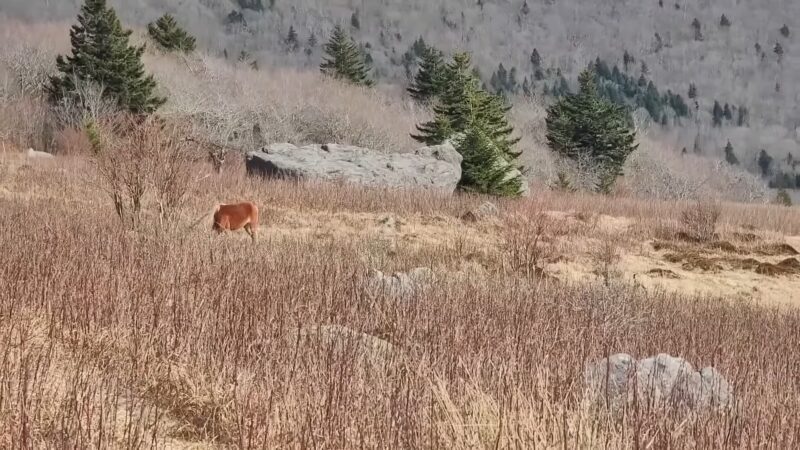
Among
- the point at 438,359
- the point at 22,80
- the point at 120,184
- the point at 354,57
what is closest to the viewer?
the point at 438,359

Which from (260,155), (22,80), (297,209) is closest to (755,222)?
(297,209)

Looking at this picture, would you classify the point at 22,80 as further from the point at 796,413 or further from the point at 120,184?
the point at 796,413

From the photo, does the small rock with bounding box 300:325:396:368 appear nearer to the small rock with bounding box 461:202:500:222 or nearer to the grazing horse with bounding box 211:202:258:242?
the grazing horse with bounding box 211:202:258:242

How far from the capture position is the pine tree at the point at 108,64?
91.2ft

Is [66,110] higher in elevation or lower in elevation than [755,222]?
higher

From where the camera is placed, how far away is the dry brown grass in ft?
8.11

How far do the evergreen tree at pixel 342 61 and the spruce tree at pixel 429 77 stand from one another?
13.2 feet

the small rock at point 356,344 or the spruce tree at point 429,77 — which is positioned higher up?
the spruce tree at point 429,77

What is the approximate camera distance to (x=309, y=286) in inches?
222

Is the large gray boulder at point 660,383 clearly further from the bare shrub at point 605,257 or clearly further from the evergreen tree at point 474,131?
the evergreen tree at point 474,131

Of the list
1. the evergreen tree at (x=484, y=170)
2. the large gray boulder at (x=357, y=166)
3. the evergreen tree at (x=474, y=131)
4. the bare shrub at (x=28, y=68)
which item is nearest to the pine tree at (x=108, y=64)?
the bare shrub at (x=28, y=68)

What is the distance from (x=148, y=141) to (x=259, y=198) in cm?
677

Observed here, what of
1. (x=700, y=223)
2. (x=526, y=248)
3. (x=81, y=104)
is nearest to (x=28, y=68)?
(x=81, y=104)

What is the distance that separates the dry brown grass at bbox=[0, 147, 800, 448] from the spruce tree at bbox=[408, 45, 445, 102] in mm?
37373
